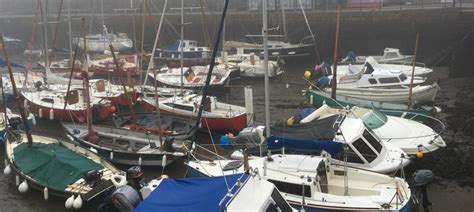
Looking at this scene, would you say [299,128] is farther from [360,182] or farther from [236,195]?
[236,195]

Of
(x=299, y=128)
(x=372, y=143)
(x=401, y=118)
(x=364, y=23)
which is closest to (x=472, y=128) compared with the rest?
(x=401, y=118)

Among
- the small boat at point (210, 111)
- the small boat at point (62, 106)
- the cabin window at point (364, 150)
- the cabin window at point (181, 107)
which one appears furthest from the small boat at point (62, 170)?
the cabin window at point (364, 150)

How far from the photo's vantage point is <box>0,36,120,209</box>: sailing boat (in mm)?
13648

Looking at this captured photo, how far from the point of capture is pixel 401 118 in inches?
709

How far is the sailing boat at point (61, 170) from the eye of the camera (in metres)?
13.6

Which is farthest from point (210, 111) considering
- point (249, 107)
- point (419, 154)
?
point (419, 154)

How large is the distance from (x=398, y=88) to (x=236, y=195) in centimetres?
1713

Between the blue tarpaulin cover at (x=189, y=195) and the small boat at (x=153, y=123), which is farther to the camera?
the small boat at (x=153, y=123)

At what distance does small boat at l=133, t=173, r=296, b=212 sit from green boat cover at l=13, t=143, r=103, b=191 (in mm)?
5138

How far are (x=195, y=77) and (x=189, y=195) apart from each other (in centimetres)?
2019

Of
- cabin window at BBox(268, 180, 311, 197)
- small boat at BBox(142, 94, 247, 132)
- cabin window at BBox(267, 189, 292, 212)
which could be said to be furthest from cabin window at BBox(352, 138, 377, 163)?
small boat at BBox(142, 94, 247, 132)

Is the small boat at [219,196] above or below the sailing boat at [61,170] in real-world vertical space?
above

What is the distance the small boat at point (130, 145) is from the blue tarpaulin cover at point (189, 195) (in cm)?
535

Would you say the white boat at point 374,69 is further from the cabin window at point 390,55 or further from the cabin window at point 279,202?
the cabin window at point 279,202
